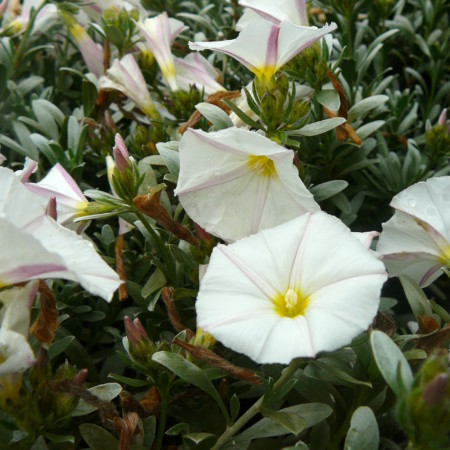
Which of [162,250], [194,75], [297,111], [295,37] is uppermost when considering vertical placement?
[295,37]

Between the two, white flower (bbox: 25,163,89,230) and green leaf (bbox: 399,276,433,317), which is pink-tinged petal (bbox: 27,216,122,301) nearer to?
white flower (bbox: 25,163,89,230)

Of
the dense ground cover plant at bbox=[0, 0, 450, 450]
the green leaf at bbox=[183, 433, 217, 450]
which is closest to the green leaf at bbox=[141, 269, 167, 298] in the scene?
the dense ground cover plant at bbox=[0, 0, 450, 450]

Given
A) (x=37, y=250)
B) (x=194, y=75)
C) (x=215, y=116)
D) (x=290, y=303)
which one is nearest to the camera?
(x=37, y=250)

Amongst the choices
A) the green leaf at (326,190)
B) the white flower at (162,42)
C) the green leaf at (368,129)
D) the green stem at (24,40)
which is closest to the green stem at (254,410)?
the green leaf at (326,190)

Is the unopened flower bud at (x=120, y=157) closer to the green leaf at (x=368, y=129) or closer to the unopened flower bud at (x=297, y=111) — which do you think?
the unopened flower bud at (x=297, y=111)

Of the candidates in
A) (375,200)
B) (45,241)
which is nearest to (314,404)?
(45,241)

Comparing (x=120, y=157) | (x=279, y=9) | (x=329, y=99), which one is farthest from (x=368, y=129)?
(x=120, y=157)

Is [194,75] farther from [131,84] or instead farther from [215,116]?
[215,116]
